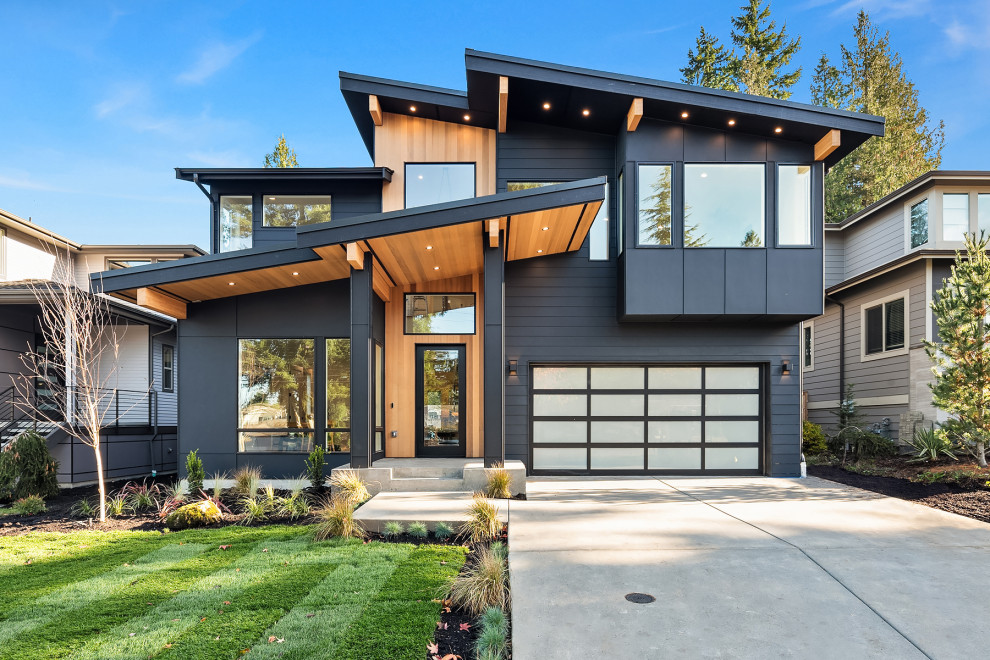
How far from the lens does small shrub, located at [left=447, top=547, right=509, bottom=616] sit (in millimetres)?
3998

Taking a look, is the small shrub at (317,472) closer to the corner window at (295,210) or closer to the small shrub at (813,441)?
the corner window at (295,210)

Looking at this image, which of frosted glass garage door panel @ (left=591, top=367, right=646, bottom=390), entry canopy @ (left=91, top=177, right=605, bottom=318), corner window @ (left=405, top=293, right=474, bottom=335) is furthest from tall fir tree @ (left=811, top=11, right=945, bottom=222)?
corner window @ (left=405, top=293, right=474, bottom=335)

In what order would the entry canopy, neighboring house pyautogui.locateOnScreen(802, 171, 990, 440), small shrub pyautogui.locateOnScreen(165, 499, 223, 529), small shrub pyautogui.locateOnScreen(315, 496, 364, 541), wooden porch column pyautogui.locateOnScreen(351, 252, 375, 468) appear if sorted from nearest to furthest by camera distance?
small shrub pyautogui.locateOnScreen(315, 496, 364, 541)
small shrub pyautogui.locateOnScreen(165, 499, 223, 529)
the entry canopy
wooden porch column pyautogui.locateOnScreen(351, 252, 375, 468)
neighboring house pyautogui.locateOnScreen(802, 171, 990, 440)

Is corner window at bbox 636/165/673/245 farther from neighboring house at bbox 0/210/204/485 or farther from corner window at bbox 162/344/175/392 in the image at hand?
corner window at bbox 162/344/175/392

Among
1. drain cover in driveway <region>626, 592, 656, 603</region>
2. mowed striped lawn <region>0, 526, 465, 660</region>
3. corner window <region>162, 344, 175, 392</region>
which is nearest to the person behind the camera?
mowed striped lawn <region>0, 526, 465, 660</region>

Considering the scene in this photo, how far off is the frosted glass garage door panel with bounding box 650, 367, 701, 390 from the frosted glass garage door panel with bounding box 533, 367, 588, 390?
1.23 metres

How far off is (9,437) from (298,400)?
546 cm

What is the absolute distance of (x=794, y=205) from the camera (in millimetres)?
9648

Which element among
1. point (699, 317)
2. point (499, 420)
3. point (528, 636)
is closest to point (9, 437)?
point (499, 420)

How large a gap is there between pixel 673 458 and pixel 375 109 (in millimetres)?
8210

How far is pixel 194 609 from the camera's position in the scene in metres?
4.04

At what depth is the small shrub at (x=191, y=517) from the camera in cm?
677

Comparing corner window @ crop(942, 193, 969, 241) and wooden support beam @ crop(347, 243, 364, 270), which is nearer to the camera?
wooden support beam @ crop(347, 243, 364, 270)

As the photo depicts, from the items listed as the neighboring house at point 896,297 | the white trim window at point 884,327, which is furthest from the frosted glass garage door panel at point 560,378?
the white trim window at point 884,327
